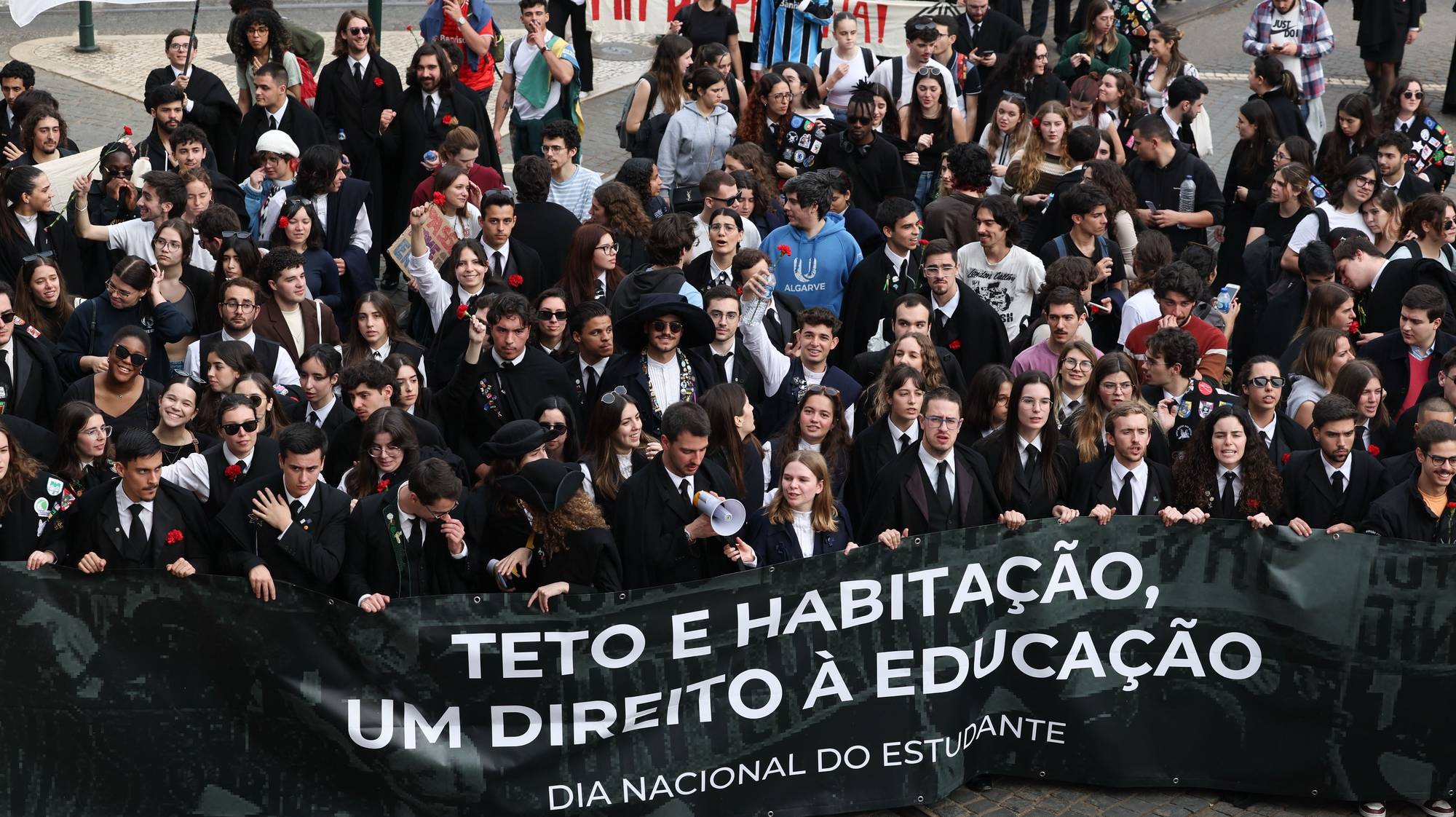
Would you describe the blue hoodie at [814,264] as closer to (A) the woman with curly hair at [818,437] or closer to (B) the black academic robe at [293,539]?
(A) the woman with curly hair at [818,437]

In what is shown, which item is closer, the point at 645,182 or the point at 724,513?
the point at 724,513

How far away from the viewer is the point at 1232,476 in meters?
8.33

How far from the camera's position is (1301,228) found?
11.6m

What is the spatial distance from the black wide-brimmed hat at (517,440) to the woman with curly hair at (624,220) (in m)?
3.16

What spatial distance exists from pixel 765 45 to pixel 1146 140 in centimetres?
374

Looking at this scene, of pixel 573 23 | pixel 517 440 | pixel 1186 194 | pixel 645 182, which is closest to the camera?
pixel 517 440

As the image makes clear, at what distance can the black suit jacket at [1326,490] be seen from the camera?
8.41m

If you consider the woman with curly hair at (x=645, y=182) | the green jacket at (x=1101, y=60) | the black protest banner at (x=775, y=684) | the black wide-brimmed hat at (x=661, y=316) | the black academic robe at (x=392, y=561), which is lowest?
the black protest banner at (x=775, y=684)

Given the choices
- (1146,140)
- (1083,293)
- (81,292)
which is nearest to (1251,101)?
(1146,140)

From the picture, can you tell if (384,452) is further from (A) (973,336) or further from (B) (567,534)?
(A) (973,336)

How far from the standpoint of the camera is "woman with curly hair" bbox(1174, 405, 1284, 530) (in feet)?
27.2

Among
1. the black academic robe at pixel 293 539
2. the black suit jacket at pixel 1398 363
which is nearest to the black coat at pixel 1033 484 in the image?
the black suit jacket at pixel 1398 363

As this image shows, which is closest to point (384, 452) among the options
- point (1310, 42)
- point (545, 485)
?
point (545, 485)

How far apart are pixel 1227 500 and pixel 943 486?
4.06 ft
